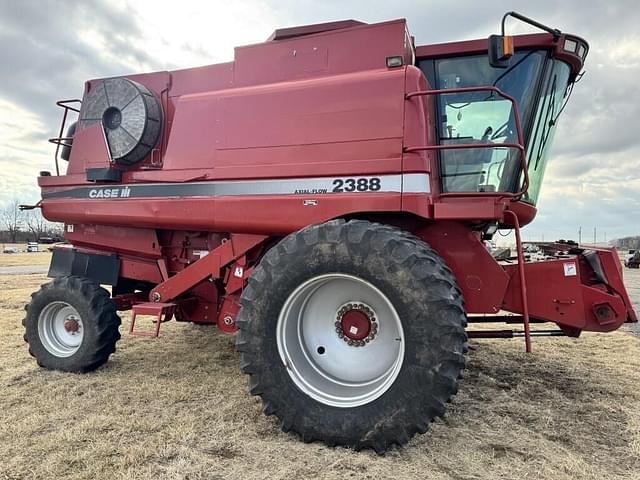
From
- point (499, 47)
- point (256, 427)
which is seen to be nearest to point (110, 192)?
point (256, 427)

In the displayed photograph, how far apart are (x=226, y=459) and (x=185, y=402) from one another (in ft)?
3.89

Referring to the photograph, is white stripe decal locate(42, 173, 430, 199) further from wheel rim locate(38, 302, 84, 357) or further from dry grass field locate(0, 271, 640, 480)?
dry grass field locate(0, 271, 640, 480)

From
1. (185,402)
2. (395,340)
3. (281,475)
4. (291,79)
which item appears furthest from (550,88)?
(185,402)

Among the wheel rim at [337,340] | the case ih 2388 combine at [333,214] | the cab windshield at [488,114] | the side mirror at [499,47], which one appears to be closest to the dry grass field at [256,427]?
the case ih 2388 combine at [333,214]

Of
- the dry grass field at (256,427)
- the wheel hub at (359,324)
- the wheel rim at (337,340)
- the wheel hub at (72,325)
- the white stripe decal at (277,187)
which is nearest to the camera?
the dry grass field at (256,427)

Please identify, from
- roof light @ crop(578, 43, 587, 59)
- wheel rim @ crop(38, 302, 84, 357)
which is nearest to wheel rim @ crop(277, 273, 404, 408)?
wheel rim @ crop(38, 302, 84, 357)

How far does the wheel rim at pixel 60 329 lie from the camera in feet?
16.9

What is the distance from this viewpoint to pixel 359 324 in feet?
11.7

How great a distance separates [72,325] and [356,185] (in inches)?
139

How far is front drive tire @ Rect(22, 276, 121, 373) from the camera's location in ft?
16.1

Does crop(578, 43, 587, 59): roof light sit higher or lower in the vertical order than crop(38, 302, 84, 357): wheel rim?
higher

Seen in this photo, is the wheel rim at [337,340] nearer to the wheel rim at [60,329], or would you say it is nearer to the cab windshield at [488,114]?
the cab windshield at [488,114]

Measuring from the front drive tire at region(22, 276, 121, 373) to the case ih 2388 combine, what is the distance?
2 cm

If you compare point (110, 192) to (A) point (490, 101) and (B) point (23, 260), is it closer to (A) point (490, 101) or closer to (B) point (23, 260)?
(A) point (490, 101)
